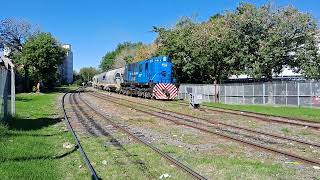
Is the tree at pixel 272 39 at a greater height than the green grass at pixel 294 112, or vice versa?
the tree at pixel 272 39

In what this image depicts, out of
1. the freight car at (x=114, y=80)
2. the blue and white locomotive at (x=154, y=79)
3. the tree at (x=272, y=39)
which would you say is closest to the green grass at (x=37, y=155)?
the blue and white locomotive at (x=154, y=79)

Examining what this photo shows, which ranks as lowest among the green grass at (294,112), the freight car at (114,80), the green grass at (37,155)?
the green grass at (37,155)

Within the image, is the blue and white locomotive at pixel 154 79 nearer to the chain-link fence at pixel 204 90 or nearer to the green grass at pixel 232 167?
the chain-link fence at pixel 204 90

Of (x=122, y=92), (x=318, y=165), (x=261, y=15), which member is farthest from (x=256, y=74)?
(x=318, y=165)

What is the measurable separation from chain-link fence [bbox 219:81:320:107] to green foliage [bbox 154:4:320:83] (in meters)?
4.54

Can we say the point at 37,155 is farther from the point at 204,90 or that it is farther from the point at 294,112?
the point at 204,90

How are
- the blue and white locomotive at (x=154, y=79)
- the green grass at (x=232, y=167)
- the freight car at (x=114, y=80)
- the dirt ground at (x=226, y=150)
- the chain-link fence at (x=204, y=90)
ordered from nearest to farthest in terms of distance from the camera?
1. the green grass at (x=232, y=167)
2. the dirt ground at (x=226, y=150)
3. the chain-link fence at (x=204, y=90)
4. the blue and white locomotive at (x=154, y=79)
5. the freight car at (x=114, y=80)

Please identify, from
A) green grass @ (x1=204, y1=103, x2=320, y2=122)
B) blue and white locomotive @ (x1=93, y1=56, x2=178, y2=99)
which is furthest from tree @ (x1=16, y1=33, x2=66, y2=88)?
green grass @ (x1=204, y1=103, x2=320, y2=122)

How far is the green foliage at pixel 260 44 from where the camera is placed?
4590 cm

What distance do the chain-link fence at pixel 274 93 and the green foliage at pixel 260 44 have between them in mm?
4539

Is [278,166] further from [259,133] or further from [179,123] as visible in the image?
[179,123]

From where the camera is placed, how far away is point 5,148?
12.8 meters

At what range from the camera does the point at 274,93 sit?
1473 inches

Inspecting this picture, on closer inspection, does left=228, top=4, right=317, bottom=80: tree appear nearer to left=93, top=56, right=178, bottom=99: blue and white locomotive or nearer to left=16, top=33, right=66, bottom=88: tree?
left=93, top=56, right=178, bottom=99: blue and white locomotive
